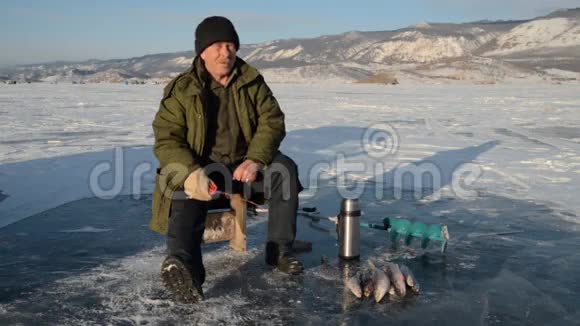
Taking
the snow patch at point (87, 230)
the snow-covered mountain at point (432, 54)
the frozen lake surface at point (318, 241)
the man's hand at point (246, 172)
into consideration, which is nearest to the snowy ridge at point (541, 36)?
the snow-covered mountain at point (432, 54)

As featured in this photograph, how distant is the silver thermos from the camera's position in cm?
359

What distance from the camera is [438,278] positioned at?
10.8ft

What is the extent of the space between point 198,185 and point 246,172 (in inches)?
12.9

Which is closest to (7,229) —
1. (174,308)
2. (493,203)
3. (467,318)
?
(174,308)

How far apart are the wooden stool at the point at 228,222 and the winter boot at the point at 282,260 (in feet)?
0.74

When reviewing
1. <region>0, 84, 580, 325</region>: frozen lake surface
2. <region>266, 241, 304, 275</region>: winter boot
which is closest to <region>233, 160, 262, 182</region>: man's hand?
<region>266, 241, 304, 275</region>: winter boot

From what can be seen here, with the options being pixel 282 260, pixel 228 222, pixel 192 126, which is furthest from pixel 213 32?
pixel 282 260

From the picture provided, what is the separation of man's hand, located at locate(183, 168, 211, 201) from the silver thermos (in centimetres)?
102

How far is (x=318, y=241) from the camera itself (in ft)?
13.5

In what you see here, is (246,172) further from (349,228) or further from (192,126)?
(349,228)

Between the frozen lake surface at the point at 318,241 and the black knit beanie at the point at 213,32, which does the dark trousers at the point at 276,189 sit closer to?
the frozen lake surface at the point at 318,241

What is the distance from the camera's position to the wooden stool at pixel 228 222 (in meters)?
3.47

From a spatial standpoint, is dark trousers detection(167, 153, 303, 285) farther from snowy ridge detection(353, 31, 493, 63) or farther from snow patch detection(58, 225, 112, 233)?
snowy ridge detection(353, 31, 493, 63)

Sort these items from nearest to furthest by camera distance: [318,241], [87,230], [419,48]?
[318,241] → [87,230] → [419,48]
